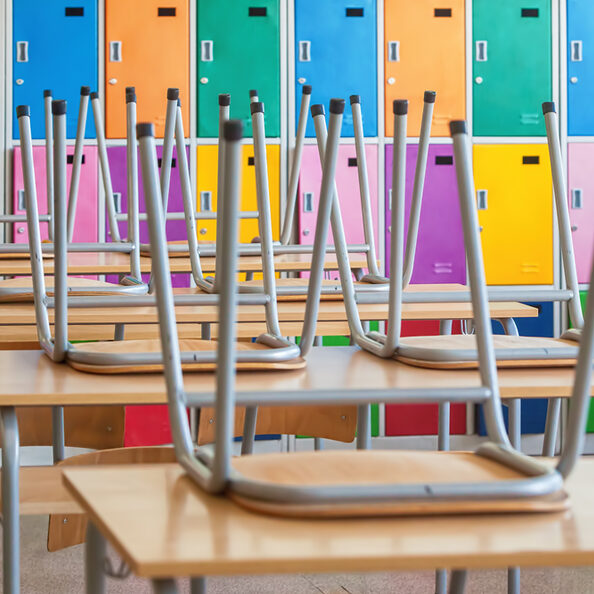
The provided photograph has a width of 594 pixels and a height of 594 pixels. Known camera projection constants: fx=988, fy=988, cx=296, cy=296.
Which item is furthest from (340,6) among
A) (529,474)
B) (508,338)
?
(529,474)

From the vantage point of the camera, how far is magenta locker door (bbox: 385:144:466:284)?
4211mm

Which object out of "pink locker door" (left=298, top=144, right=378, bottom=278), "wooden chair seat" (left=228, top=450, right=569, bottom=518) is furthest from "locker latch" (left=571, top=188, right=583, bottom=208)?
"wooden chair seat" (left=228, top=450, right=569, bottom=518)

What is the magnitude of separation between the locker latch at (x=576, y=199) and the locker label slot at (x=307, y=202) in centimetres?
113

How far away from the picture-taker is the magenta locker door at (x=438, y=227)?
421 cm

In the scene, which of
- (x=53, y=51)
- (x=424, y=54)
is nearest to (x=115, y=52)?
(x=53, y=51)

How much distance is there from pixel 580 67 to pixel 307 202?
4.37 feet

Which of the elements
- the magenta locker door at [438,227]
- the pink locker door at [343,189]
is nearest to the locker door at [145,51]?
the pink locker door at [343,189]

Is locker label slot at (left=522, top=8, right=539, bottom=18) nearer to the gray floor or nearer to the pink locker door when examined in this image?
the pink locker door

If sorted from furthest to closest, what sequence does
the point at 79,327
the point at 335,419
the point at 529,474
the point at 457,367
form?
the point at 79,327 < the point at 335,419 < the point at 457,367 < the point at 529,474

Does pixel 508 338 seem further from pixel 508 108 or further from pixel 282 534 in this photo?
pixel 508 108

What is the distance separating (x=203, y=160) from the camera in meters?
4.20

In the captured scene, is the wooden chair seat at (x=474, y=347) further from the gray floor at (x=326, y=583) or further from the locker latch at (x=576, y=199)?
the locker latch at (x=576, y=199)

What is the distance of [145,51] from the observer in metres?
4.14

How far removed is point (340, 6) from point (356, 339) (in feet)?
9.83
